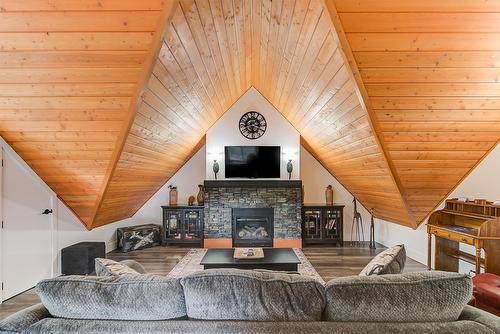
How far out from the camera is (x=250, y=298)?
137 centimetres

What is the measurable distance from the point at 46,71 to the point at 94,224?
9.89 feet

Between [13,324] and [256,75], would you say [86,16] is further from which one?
[256,75]

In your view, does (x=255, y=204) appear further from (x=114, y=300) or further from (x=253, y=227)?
(x=114, y=300)

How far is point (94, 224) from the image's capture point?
500 centimetres

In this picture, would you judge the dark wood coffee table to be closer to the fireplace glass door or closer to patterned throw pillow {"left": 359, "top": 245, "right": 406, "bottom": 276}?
patterned throw pillow {"left": 359, "top": 245, "right": 406, "bottom": 276}

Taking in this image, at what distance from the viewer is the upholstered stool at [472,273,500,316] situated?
1.96m

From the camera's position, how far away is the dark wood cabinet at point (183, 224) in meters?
6.42

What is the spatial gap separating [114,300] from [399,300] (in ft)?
4.15

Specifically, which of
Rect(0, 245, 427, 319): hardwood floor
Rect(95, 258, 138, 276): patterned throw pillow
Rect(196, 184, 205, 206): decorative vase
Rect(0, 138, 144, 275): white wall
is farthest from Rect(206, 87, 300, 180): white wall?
Rect(95, 258, 138, 276): patterned throw pillow

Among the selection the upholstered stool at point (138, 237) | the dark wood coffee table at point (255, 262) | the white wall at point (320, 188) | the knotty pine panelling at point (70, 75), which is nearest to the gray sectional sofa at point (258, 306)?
the knotty pine panelling at point (70, 75)

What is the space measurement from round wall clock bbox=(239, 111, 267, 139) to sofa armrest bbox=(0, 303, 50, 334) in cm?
533

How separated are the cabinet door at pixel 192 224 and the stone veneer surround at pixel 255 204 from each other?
0.79 ft

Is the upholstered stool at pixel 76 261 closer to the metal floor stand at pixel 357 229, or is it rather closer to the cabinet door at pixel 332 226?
the cabinet door at pixel 332 226

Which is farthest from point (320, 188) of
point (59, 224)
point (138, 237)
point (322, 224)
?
point (59, 224)
